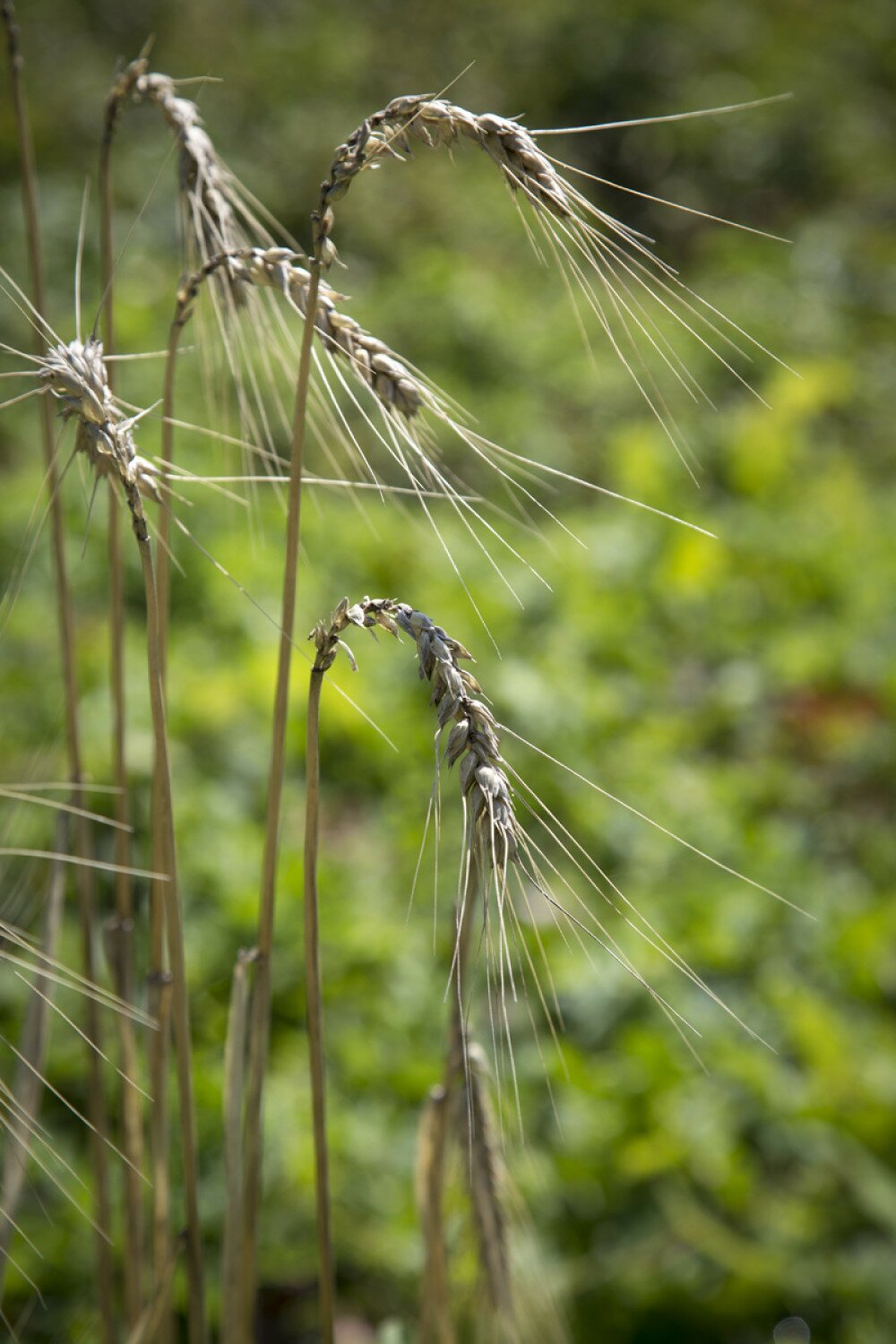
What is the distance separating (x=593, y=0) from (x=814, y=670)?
4112 millimetres

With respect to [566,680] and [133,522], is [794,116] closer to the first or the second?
[566,680]

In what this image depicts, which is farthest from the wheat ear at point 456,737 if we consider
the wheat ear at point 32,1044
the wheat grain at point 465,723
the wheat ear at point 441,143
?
the wheat ear at point 32,1044

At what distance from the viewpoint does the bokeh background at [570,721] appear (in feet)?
3.95

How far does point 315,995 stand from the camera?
487 millimetres

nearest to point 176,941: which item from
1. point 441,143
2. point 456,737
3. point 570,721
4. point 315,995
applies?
point 315,995

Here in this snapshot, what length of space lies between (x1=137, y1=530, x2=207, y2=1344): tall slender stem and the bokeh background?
0.16 m

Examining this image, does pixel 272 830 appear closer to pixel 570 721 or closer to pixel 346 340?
pixel 346 340

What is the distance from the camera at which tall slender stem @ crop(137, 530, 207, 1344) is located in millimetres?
430

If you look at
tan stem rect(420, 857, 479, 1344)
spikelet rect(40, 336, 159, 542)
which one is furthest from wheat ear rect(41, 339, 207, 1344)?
tan stem rect(420, 857, 479, 1344)

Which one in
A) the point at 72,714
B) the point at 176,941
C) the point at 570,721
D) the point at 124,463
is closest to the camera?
the point at 124,463

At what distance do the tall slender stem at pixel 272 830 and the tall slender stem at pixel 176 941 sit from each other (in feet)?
0.08

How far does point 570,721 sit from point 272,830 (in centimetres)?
148

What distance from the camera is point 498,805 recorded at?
1.29ft

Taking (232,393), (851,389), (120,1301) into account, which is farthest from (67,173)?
(120,1301)
